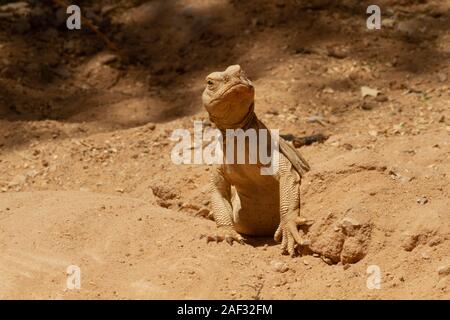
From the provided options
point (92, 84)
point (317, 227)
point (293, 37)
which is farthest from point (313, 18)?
point (317, 227)

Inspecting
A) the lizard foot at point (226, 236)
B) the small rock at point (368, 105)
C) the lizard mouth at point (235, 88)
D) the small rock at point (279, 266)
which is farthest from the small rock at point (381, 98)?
the small rock at point (279, 266)

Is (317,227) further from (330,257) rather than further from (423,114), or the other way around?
(423,114)

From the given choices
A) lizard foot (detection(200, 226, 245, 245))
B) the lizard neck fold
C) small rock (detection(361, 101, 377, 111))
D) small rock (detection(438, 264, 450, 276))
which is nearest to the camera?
small rock (detection(438, 264, 450, 276))

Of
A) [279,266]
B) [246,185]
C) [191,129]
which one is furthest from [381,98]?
[279,266]

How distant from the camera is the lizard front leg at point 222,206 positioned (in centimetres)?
651

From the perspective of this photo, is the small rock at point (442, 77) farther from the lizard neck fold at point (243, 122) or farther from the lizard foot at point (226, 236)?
the lizard foot at point (226, 236)

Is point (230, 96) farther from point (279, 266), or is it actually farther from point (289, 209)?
point (279, 266)

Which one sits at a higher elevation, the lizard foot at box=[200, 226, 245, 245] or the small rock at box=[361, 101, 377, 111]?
the lizard foot at box=[200, 226, 245, 245]

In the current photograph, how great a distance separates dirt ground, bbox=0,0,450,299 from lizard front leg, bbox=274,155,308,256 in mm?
109

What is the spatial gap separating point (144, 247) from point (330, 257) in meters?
1.27

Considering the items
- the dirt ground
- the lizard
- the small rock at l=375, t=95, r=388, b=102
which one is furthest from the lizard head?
the small rock at l=375, t=95, r=388, b=102

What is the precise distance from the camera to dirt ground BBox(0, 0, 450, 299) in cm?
537

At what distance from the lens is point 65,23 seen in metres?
13.5

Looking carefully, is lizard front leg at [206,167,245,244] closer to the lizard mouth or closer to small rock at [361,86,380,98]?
the lizard mouth
